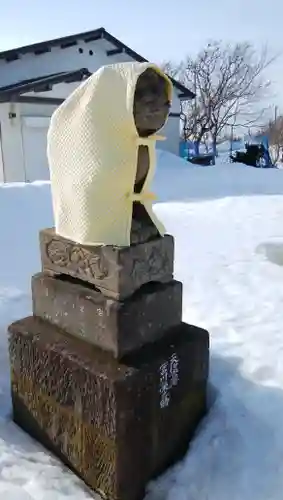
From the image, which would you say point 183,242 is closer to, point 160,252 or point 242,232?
point 242,232

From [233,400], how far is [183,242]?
3001mm

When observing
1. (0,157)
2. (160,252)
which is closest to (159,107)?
(160,252)

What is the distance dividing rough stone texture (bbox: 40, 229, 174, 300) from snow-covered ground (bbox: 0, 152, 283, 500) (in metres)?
0.86

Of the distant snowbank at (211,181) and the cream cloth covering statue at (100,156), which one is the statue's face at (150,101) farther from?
the distant snowbank at (211,181)

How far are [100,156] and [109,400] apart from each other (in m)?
1.02

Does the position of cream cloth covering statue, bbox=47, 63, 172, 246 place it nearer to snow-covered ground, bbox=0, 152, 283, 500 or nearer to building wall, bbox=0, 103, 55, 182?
snow-covered ground, bbox=0, 152, 283, 500

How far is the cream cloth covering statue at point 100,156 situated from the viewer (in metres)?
1.70

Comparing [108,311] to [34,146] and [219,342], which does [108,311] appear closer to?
[219,342]

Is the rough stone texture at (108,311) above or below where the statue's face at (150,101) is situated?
below

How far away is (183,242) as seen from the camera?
522 centimetres

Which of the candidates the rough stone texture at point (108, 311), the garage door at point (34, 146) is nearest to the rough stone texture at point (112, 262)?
the rough stone texture at point (108, 311)

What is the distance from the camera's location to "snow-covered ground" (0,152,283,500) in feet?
6.31

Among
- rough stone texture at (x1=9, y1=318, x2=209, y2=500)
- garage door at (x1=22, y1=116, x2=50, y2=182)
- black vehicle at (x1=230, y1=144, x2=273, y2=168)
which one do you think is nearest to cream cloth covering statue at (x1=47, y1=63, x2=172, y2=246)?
rough stone texture at (x1=9, y1=318, x2=209, y2=500)

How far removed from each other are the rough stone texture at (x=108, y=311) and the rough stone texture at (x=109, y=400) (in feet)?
0.17
